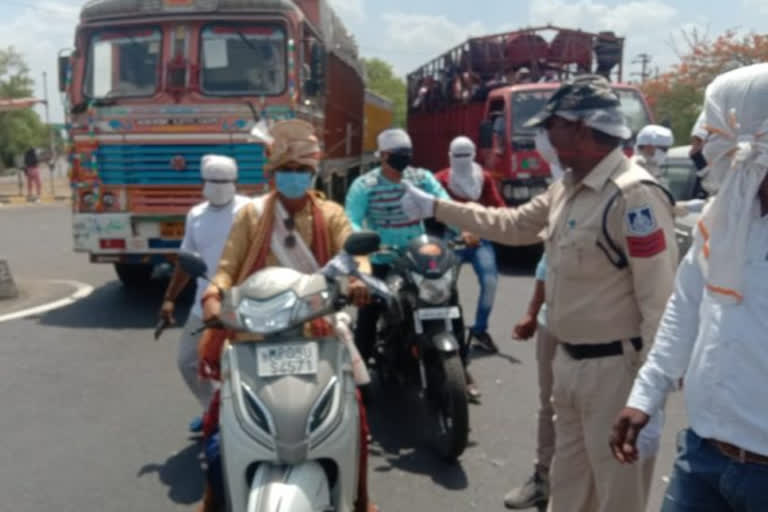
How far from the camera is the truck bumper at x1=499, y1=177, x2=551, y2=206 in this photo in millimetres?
10883

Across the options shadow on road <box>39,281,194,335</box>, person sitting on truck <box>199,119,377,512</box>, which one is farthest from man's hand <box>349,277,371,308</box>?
shadow on road <box>39,281,194,335</box>

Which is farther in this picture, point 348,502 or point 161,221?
point 161,221

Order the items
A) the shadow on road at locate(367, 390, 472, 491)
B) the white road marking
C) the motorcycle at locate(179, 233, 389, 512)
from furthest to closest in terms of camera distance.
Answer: the white road marking → the shadow on road at locate(367, 390, 472, 491) → the motorcycle at locate(179, 233, 389, 512)

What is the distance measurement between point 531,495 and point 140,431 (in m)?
2.39

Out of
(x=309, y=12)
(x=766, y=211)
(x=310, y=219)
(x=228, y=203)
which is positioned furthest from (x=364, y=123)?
(x=766, y=211)

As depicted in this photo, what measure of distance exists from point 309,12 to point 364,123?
8.08 meters

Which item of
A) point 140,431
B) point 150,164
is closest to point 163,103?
point 150,164

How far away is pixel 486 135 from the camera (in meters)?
11.1

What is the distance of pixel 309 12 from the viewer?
36.0 feet

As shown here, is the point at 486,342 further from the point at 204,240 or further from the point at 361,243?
the point at 361,243

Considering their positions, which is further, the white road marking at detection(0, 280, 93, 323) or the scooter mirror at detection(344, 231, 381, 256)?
the white road marking at detection(0, 280, 93, 323)

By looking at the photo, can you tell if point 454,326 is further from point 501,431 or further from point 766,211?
point 766,211

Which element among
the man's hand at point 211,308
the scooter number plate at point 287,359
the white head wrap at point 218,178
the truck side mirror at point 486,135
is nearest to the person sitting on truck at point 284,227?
the man's hand at point 211,308

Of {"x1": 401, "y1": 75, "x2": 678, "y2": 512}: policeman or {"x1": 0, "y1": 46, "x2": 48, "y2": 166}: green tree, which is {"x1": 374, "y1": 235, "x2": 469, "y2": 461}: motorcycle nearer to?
{"x1": 401, "y1": 75, "x2": 678, "y2": 512}: policeman
